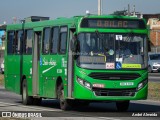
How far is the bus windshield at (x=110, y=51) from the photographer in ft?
61.1

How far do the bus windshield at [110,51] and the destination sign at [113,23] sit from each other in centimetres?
28

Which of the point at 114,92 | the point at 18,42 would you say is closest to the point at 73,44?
the point at 114,92

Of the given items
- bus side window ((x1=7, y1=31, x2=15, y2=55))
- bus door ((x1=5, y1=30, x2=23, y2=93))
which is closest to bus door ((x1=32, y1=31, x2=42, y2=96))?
bus door ((x1=5, y1=30, x2=23, y2=93))

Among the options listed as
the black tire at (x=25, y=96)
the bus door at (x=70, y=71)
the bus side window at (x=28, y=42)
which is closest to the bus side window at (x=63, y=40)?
the bus door at (x=70, y=71)

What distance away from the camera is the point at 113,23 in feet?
62.5

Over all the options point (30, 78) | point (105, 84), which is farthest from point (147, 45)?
point (30, 78)

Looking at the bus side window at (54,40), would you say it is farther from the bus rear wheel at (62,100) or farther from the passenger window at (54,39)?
the bus rear wheel at (62,100)

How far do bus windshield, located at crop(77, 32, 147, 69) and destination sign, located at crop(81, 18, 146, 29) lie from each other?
28cm

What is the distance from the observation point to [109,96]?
60.9ft

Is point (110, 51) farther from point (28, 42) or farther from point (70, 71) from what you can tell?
point (28, 42)

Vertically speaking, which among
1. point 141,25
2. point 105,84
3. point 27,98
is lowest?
point 27,98

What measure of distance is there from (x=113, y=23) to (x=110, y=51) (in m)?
0.93

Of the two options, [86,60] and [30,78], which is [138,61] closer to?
[86,60]

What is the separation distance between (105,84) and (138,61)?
4.35 feet
